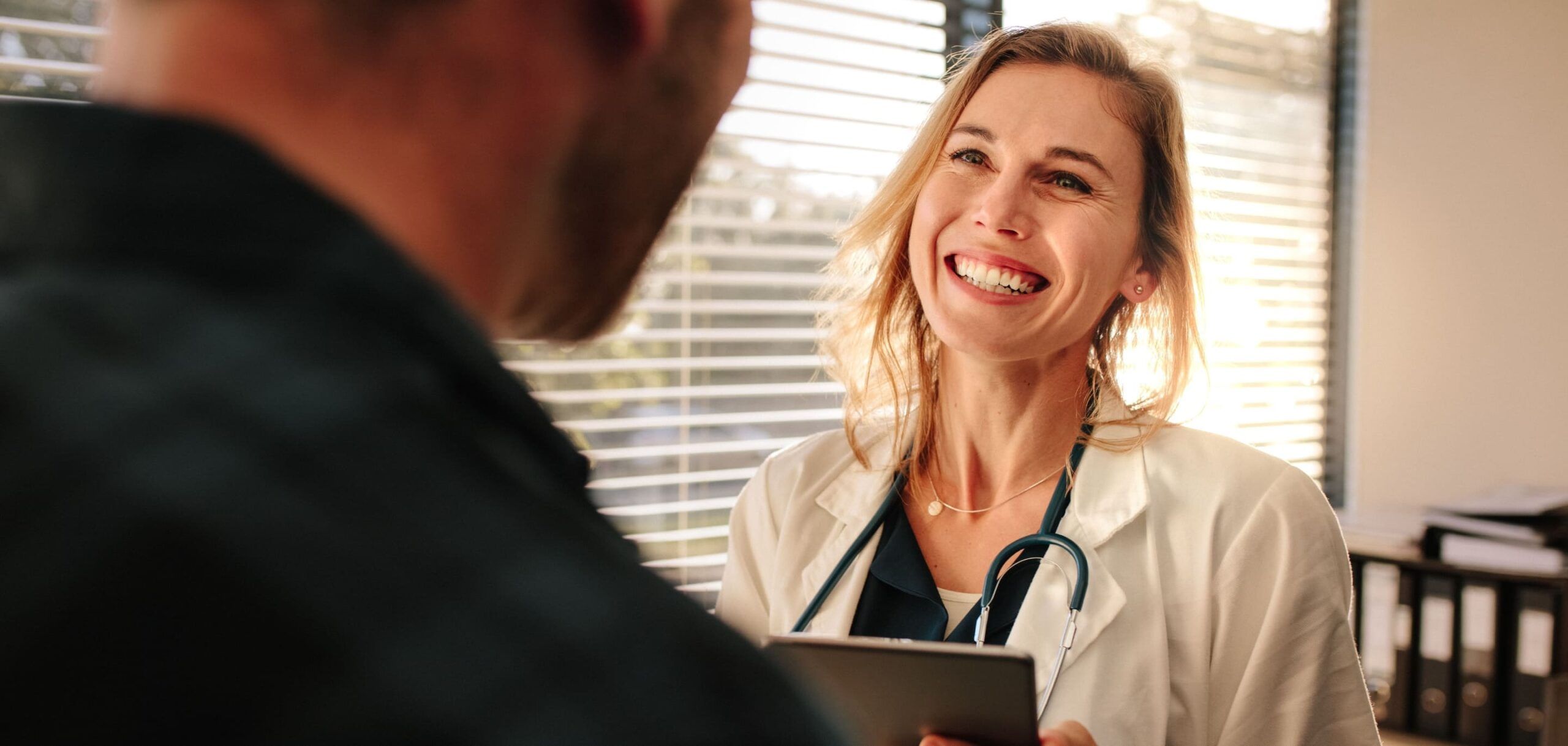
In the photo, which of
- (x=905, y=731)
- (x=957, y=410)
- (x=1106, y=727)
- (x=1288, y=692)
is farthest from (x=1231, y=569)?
(x=905, y=731)

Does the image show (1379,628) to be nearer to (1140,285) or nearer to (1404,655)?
(1404,655)

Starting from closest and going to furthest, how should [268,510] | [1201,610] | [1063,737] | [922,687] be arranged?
[268,510], [922,687], [1063,737], [1201,610]

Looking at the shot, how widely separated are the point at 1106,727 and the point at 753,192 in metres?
1.33

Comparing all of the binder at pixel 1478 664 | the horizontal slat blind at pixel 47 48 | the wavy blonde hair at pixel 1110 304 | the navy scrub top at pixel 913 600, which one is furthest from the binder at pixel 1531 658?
the horizontal slat blind at pixel 47 48

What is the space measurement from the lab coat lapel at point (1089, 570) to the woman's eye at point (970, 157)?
44cm

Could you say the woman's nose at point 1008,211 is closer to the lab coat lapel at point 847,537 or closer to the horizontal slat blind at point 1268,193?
the lab coat lapel at point 847,537

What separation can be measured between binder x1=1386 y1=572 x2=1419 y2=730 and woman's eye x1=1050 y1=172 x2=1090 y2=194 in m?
1.52

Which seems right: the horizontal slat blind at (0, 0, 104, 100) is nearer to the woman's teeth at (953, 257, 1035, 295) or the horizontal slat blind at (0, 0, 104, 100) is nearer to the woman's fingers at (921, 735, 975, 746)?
the woman's teeth at (953, 257, 1035, 295)

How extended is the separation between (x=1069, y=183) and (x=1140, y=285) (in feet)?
0.67

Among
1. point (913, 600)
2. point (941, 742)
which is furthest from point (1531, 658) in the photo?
point (941, 742)

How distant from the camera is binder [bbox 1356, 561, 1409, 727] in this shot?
253 cm

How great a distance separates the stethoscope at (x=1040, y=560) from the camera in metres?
1.40

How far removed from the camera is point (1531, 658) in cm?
235

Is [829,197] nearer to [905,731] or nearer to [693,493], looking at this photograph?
[693,493]
